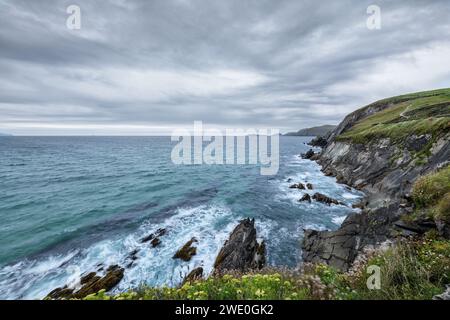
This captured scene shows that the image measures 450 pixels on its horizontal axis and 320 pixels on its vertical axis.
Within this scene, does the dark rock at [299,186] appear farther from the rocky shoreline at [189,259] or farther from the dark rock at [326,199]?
the rocky shoreline at [189,259]

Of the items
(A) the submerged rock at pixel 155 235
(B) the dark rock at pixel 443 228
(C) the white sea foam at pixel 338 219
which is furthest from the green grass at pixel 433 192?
(A) the submerged rock at pixel 155 235

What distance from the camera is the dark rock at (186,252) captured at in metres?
16.2

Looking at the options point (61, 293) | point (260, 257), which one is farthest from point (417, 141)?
point (61, 293)

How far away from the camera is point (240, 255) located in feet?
50.1

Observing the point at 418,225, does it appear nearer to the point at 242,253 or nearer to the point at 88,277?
the point at 242,253

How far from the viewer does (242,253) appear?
15.5 m

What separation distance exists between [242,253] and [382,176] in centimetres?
2563

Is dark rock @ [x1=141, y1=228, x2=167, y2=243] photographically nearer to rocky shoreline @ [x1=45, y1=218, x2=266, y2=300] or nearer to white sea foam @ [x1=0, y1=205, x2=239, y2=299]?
rocky shoreline @ [x1=45, y1=218, x2=266, y2=300]

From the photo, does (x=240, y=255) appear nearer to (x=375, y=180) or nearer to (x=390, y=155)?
(x=375, y=180)

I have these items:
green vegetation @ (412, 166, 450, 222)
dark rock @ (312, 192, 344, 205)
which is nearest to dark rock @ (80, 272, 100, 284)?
green vegetation @ (412, 166, 450, 222)

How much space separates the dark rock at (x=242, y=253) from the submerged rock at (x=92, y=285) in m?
6.65

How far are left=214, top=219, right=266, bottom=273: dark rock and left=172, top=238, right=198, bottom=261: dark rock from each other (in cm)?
226
